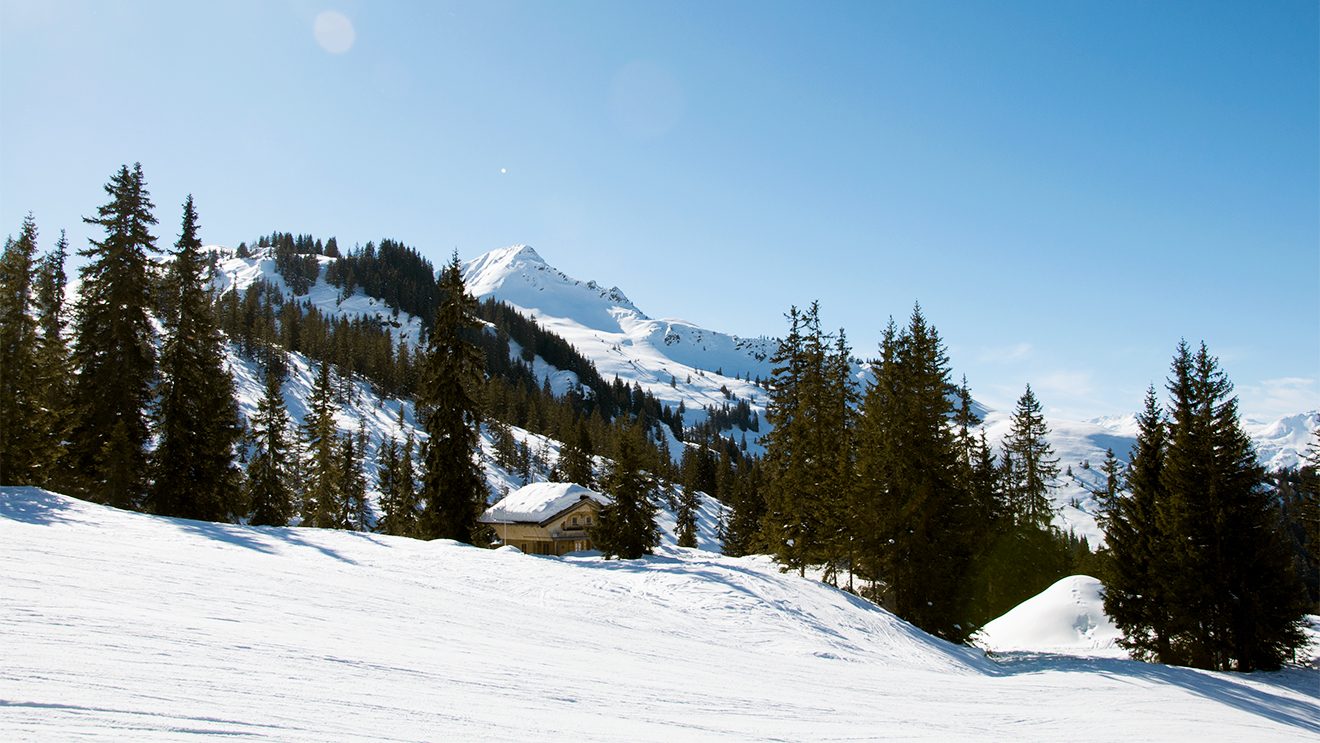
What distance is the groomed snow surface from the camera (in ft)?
18.4

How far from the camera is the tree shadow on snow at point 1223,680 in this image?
15.8 m

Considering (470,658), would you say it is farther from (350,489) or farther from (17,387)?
(350,489)

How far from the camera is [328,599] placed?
38.2 ft

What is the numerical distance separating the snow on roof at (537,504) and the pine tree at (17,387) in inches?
1214

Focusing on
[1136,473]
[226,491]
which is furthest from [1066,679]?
[226,491]

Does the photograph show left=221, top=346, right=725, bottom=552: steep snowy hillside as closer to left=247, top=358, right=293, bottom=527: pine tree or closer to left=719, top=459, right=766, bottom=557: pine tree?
left=719, top=459, right=766, bottom=557: pine tree

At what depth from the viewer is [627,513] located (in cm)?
2967

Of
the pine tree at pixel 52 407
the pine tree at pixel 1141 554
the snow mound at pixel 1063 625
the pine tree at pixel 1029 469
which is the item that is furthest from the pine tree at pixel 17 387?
the pine tree at pixel 1029 469

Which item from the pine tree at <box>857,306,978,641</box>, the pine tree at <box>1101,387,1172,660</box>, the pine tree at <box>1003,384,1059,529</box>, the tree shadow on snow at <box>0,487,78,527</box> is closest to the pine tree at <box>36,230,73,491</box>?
the tree shadow on snow at <box>0,487,78,527</box>

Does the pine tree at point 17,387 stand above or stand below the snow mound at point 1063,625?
above

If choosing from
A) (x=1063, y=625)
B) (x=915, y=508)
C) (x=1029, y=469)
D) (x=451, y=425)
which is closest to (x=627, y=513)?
(x=451, y=425)

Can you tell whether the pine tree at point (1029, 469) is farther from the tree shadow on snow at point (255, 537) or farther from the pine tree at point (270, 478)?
the pine tree at point (270, 478)

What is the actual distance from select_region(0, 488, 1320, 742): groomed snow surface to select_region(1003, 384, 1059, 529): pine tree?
26676mm

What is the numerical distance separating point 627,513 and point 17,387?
24.3m
